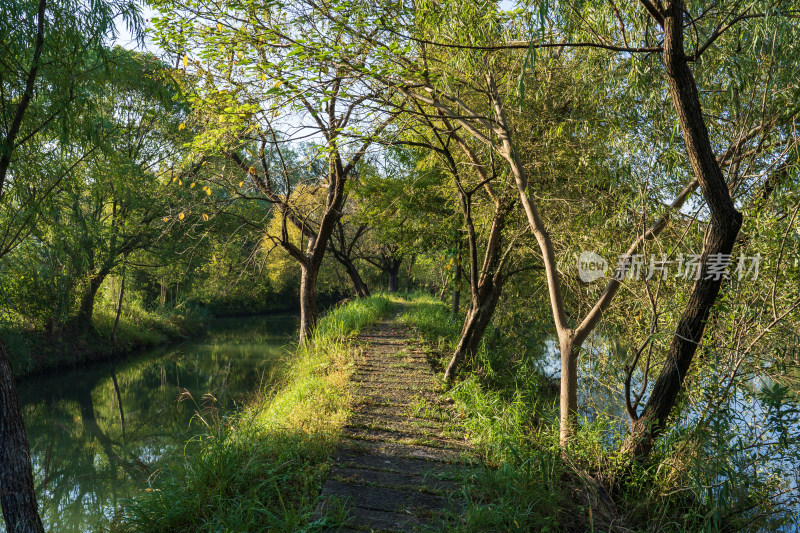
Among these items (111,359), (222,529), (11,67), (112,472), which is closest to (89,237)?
(111,359)

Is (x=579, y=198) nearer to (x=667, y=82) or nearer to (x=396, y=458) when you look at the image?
(x=667, y=82)

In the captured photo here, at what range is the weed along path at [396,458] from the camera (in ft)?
10.8

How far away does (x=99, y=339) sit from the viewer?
16453 mm

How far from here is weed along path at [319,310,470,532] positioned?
10.8 ft

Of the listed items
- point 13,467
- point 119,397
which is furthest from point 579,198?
point 119,397

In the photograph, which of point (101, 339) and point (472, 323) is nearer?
point (472, 323)

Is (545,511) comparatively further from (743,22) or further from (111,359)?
(111,359)

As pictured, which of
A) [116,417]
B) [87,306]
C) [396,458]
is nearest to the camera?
[396,458]

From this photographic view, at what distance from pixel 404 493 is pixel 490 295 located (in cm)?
351

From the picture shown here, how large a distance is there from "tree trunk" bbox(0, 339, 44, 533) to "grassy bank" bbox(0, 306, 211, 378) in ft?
24.8

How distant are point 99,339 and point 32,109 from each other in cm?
1403

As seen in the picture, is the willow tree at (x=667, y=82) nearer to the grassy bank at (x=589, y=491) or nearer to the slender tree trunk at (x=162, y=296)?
the grassy bank at (x=589, y=491)

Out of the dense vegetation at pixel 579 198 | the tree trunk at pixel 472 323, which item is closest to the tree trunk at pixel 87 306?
the dense vegetation at pixel 579 198

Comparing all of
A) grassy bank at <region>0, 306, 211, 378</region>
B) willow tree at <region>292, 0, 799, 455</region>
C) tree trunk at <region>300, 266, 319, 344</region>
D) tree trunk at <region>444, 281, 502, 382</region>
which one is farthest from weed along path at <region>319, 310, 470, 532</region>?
grassy bank at <region>0, 306, 211, 378</region>
